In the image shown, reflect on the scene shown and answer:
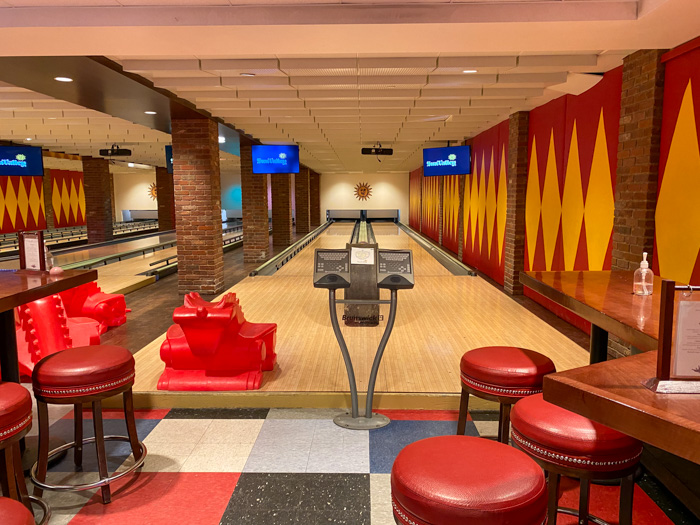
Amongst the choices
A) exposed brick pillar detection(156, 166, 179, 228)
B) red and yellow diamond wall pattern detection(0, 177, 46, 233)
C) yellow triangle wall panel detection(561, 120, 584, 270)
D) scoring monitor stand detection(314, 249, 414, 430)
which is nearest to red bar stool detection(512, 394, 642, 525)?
scoring monitor stand detection(314, 249, 414, 430)

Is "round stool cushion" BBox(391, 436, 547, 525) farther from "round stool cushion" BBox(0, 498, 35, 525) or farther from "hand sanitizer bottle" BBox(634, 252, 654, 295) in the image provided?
"hand sanitizer bottle" BBox(634, 252, 654, 295)

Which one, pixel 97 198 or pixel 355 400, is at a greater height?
pixel 97 198

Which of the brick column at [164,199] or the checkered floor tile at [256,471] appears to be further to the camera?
the brick column at [164,199]

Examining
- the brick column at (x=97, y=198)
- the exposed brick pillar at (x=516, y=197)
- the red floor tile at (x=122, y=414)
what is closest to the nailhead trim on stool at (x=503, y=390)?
the red floor tile at (x=122, y=414)

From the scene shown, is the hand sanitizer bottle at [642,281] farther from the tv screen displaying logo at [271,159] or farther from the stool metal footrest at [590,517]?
the tv screen displaying logo at [271,159]

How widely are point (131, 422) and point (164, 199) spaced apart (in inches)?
763

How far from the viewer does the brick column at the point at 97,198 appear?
15.5m

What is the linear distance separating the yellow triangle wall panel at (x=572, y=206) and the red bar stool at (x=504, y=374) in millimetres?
3856

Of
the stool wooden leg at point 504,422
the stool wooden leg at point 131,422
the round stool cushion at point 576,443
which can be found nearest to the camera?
the round stool cushion at point 576,443

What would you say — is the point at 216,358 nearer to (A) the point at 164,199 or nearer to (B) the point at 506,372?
(B) the point at 506,372

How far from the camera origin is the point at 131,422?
267 cm

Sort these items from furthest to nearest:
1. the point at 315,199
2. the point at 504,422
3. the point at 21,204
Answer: the point at 315,199
the point at 21,204
the point at 504,422

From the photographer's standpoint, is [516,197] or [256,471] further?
[516,197]

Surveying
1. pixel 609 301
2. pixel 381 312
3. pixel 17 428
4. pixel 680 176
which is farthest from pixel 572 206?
pixel 17 428
